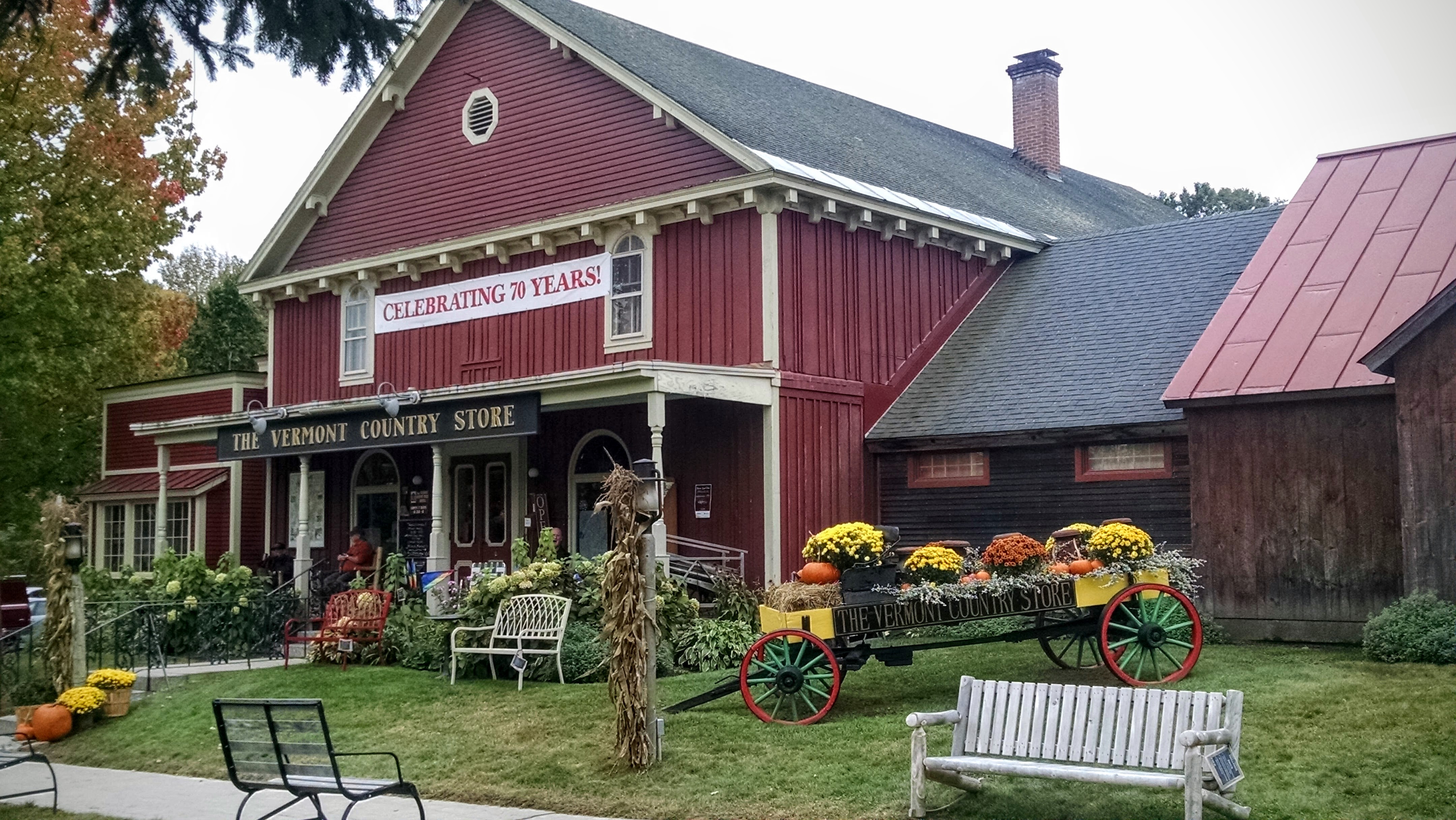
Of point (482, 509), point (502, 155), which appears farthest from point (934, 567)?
point (502, 155)

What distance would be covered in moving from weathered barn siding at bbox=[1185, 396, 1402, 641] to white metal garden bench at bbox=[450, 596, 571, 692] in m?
6.56

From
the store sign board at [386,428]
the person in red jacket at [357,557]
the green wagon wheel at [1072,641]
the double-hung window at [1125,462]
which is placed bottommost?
the green wagon wheel at [1072,641]

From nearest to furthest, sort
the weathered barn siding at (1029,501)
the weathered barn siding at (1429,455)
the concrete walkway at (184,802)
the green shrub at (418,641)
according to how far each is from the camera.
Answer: the concrete walkway at (184,802) → the weathered barn siding at (1429,455) → the green shrub at (418,641) → the weathered barn siding at (1029,501)

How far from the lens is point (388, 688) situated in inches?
579

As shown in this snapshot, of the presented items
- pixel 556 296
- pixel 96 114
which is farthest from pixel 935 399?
pixel 96 114

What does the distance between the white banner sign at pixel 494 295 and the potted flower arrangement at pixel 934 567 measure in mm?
9509

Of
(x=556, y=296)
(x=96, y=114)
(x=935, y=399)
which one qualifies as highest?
(x=96, y=114)

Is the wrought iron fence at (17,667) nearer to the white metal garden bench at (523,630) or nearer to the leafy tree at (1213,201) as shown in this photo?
the white metal garden bench at (523,630)

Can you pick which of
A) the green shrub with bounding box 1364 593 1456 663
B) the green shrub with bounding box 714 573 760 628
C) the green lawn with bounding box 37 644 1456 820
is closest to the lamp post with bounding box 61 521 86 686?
the green lawn with bounding box 37 644 1456 820

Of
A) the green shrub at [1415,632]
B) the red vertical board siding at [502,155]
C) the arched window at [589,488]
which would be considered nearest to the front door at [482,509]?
the arched window at [589,488]

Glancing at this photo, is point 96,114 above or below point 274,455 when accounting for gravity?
above

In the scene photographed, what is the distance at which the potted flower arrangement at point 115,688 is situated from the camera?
14.9 metres

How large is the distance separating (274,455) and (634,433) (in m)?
5.23

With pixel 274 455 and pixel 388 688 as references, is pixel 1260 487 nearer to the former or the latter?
pixel 388 688
